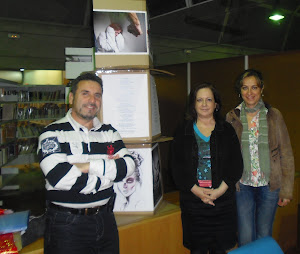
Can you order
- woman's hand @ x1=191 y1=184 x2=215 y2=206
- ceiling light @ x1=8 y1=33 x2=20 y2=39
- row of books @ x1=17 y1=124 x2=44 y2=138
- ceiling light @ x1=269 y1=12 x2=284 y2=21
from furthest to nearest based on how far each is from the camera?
row of books @ x1=17 y1=124 x2=44 y2=138 → ceiling light @ x1=8 y1=33 x2=20 y2=39 → ceiling light @ x1=269 y1=12 x2=284 y2=21 → woman's hand @ x1=191 y1=184 x2=215 y2=206

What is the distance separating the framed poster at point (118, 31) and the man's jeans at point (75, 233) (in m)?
1.20

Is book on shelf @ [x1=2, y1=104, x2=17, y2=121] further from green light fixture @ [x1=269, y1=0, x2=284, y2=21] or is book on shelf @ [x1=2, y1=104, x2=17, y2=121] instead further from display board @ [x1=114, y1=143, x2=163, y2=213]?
green light fixture @ [x1=269, y1=0, x2=284, y2=21]

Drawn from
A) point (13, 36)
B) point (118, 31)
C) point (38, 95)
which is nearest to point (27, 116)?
point (38, 95)

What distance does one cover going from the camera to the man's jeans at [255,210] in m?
1.97

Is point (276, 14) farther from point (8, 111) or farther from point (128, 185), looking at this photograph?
point (8, 111)

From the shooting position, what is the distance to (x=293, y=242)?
3152 mm

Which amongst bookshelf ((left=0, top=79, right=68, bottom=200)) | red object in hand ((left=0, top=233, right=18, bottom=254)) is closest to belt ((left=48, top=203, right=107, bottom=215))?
red object in hand ((left=0, top=233, right=18, bottom=254))

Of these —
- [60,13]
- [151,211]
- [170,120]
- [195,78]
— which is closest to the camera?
[151,211]

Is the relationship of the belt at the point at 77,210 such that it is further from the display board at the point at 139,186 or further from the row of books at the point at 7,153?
the row of books at the point at 7,153

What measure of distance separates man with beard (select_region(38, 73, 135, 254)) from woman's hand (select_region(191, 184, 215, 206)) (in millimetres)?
481

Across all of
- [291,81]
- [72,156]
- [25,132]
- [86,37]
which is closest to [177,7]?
[86,37]

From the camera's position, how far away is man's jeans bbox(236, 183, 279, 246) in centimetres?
197

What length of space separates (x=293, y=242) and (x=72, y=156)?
9.30ft

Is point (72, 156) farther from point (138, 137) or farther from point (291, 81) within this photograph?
point (291, 81)
